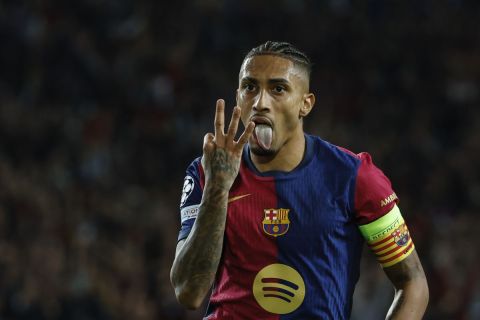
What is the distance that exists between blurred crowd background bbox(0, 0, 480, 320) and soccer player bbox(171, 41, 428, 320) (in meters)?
4.88

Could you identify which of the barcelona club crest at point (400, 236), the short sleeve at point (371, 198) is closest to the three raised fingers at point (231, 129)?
the short sleeve at point (371, 198)

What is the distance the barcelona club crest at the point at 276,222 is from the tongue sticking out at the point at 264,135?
0.82ft

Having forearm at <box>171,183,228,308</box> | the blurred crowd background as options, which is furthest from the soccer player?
the blurred crowd background

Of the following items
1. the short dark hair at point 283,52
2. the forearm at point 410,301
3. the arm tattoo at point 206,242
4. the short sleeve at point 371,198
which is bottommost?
the forearm at point 410,301

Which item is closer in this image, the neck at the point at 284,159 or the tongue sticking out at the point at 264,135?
the tongue sticking out at the point at 264,135

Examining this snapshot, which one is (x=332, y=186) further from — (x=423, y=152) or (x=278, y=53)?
(x=423, y=152)

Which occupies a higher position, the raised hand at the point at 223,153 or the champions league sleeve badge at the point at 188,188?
the raised hand at the point at 223,153

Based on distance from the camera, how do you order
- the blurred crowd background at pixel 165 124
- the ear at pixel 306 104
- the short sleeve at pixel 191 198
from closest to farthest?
the short sleeve at pixel 191 198
the ear at pixel 306 104
the blurred crowd background at pixel 165 124

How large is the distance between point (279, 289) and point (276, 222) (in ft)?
0.84

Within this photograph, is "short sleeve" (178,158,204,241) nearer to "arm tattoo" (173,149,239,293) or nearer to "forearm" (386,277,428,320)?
"arm tattoo" (173,149,239,293)

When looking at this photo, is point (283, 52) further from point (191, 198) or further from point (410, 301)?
point (410, 301)

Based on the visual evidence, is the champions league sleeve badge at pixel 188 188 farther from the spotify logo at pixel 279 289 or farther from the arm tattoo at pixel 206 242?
the spotify logo at pixel 279 289

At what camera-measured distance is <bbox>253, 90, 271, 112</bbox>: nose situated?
3.66m

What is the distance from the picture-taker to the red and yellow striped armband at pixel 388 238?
369 cm
